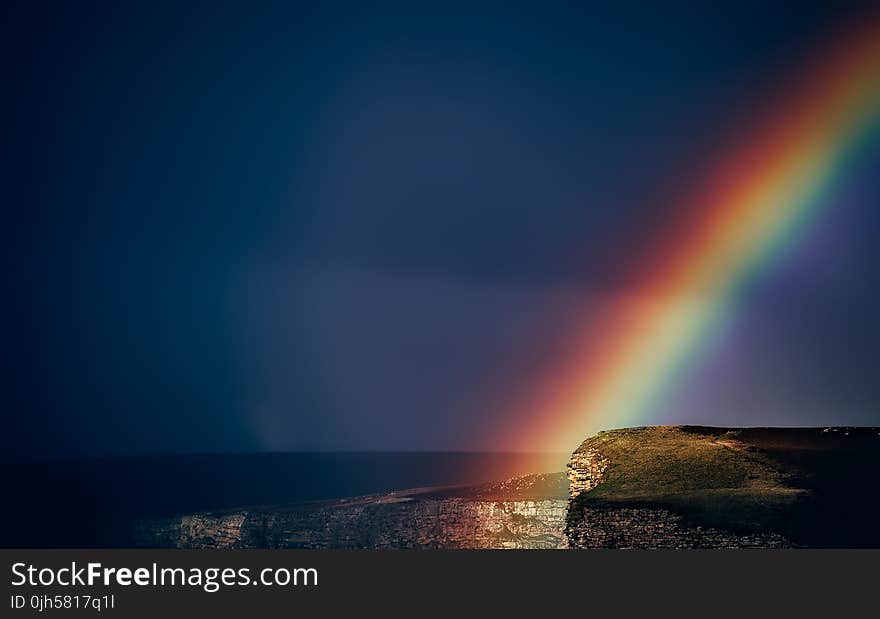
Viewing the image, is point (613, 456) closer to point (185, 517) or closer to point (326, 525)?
point (326, 525)

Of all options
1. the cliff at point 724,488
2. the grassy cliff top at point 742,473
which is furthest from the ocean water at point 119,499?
the grassy cliff top at point 742,473

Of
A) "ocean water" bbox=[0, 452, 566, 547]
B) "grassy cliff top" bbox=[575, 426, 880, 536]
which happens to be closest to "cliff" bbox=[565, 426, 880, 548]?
"grassy cliff top" bbox=[575, 426, 880, 536]

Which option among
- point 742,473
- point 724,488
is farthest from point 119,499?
point 724,488

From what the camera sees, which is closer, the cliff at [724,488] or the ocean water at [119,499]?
the cliff at [724,488]

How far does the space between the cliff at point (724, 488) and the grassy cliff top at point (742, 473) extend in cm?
6

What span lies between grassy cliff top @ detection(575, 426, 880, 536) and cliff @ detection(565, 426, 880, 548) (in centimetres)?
6

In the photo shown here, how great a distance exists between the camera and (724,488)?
44062 mm

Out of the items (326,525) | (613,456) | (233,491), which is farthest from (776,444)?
(233,491)

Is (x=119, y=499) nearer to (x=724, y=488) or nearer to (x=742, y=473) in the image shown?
(x=742, y=473)

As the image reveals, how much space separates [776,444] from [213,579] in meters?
38.8

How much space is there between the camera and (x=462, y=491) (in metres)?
81.6

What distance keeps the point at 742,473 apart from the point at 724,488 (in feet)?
10.4

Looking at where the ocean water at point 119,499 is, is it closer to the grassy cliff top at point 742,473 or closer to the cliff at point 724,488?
the cliff at point 724,488

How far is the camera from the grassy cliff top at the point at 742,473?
39344mm
